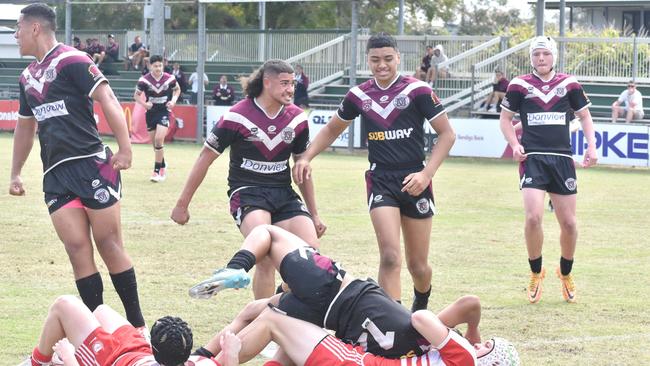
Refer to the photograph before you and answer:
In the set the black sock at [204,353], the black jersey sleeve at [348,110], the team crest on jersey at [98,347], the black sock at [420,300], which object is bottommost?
the black sock at [420,300]

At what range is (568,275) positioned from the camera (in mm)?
10516

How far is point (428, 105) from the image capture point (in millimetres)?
9055

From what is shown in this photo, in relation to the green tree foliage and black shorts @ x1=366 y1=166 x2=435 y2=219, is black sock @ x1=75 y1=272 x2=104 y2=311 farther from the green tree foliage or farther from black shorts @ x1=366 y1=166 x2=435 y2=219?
the green tree foliage

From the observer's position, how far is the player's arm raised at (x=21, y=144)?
345 inches

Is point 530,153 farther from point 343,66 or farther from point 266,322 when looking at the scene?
point 343,66

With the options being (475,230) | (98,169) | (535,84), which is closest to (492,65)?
(475,230)

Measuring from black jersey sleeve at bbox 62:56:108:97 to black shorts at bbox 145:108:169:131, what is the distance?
45.1ft

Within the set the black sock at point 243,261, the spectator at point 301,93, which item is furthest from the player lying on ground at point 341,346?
the spectator at point 301,93

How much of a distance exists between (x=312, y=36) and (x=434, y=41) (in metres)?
3.96

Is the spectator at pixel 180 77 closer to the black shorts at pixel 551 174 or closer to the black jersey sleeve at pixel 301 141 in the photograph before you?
the black shorts at pixel 551 174

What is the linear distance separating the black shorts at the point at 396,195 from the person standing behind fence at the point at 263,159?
0.52 metres

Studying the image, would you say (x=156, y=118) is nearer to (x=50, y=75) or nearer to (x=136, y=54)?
(x=50, y=75)

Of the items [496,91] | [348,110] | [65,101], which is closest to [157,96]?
[496,91]

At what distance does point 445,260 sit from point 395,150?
3825 mm
